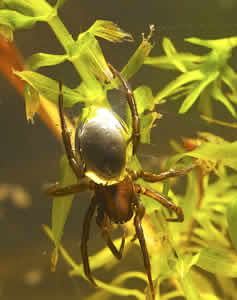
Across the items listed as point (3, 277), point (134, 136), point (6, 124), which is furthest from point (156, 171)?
point (3, 277)

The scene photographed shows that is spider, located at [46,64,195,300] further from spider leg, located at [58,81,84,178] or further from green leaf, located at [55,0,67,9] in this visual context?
A: green leaf, located at [55,0,67,9]

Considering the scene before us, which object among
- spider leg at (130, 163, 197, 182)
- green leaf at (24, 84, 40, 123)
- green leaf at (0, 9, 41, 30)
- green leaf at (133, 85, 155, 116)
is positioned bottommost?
spider leg at (130, 163, 197, 182)

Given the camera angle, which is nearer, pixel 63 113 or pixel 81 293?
pixel 63 113

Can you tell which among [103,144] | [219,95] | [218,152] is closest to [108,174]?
[103,144]

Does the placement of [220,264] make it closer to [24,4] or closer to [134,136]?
[134,136]

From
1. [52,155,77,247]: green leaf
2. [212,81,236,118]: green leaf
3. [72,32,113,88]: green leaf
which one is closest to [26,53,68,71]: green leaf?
[72,32,113,88]: green leaf

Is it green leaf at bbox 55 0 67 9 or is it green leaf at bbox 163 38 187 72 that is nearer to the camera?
green leaf at bbox 55 0 67 9
